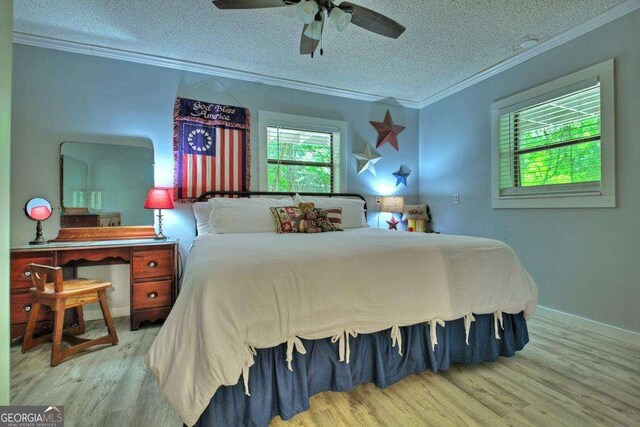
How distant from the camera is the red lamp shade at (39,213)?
8.56 feet

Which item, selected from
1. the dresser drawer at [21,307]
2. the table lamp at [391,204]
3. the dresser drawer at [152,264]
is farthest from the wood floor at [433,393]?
the table lamp at [391,204]

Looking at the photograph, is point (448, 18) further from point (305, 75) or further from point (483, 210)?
point (483, 210)

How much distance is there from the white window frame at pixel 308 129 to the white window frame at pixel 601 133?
1.79m

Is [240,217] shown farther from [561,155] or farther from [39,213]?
[561,155]

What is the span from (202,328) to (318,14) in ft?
6.55

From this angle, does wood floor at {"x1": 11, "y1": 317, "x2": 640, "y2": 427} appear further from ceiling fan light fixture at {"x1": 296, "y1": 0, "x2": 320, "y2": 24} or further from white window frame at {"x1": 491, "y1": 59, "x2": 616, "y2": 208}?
ceiling fan light fixture at {"x1": 296, "y1": 0, "x2": 320, "y2": 24}

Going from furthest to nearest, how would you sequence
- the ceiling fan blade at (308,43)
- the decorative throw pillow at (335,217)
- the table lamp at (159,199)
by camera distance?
the decorative throw pillow at (335,217), the table lamp at (159,199), the ceiling fan blade at (308,43)

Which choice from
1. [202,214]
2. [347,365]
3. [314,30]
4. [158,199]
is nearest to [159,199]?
[158,199]

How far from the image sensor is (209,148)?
3.30 meters

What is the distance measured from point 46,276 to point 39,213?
0.95 meters

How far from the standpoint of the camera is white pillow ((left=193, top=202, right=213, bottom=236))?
9.41ft

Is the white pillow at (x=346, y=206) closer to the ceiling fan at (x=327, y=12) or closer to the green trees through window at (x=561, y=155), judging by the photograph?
the ceiling fan at (x=327, y=12)

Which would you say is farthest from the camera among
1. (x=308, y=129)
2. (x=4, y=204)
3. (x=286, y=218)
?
(x=308, y=129)

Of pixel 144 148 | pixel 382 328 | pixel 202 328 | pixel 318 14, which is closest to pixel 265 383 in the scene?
pixel 202 328
